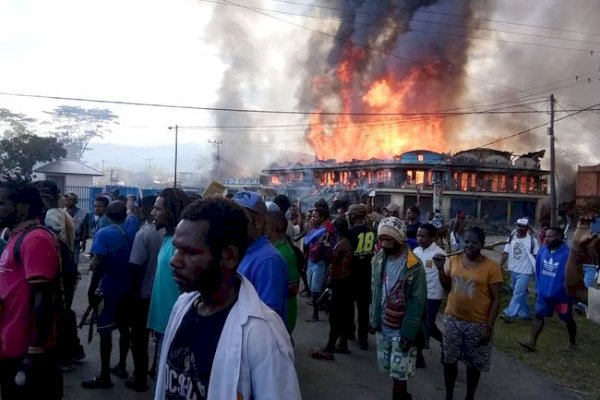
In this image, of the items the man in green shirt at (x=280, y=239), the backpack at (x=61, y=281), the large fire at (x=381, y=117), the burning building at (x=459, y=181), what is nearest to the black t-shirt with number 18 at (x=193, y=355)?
the backpack at (x=61, y=281)

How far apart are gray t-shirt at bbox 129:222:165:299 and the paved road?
3.45 ft

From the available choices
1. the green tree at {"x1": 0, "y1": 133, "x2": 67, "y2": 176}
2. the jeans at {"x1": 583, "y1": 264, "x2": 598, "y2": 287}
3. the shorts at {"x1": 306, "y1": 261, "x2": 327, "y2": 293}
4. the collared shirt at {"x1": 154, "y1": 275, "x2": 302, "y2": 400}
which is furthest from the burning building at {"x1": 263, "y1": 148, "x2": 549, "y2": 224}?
the collared shirt at {"x1": 154, "y1": 275, "x2": 302, "y2": 400}

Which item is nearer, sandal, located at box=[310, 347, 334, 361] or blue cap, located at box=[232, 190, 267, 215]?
blue cap, located at box=[232, 190, 267, 215]

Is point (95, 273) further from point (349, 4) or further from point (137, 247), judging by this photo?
point (349, 4)

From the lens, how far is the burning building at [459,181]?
4150 centimetres

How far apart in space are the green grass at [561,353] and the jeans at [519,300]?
18 cm

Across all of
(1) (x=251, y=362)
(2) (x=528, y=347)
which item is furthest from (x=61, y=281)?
(2) (x=528, y=347)

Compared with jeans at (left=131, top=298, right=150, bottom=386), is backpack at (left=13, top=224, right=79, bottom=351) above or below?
above

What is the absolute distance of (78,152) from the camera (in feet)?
283

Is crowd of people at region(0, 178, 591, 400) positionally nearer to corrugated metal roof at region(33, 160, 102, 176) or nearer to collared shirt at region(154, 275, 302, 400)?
collared shirt at region(154, 275, 302, 400)

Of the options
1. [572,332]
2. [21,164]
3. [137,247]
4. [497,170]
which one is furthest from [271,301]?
[497,170]

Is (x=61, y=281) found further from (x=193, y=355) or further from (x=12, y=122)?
(x=12, y=122)

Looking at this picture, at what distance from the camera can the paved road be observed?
504 centimetres

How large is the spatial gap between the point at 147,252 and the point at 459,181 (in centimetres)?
4131
